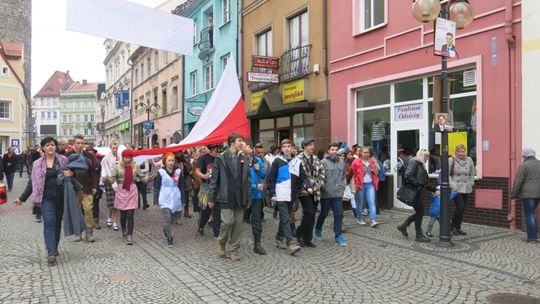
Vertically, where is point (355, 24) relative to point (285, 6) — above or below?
below

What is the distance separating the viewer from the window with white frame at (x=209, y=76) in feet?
76.5

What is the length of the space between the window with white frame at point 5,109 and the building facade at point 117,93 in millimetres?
8873

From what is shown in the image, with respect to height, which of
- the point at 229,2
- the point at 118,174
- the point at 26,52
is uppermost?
the point at 26,52

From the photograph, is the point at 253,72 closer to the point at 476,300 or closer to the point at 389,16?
the point at 389,16

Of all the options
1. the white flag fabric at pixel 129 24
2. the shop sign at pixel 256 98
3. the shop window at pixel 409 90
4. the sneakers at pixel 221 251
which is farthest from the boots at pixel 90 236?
the shop sign at pixel 256 98

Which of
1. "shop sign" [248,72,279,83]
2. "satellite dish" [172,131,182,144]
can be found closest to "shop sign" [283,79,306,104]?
"shop sign" [248,72,279,83]

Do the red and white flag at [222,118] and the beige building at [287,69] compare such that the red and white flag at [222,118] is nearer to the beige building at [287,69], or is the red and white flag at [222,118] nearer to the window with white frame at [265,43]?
the beige building at [287,69]

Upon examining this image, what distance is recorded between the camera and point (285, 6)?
1630 cm

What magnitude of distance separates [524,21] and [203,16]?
17958 mm

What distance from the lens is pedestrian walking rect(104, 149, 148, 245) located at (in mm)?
8070

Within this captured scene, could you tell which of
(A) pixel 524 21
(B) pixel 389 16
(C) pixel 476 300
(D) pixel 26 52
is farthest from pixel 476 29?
(D) pixel 26 52

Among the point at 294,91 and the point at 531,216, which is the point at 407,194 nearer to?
the point at 531,216

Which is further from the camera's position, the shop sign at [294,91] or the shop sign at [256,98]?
the shop sign at [256,98]

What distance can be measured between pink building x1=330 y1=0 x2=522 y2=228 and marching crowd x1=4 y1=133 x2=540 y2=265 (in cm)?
123
